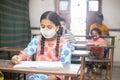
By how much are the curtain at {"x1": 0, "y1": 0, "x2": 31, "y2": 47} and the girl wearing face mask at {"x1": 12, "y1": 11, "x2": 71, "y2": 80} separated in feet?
9.38

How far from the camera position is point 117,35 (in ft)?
21.5

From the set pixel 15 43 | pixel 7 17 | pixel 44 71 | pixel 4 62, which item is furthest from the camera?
pixel 15 43

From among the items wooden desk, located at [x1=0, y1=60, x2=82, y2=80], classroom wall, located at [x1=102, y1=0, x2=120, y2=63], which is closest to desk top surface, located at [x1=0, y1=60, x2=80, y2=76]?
wooden desk, located at [x1=0, y1=60, x2=82, y2=80]

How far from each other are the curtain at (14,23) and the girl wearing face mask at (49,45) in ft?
9.38

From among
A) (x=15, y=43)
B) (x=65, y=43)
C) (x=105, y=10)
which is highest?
(x=105, y=10)

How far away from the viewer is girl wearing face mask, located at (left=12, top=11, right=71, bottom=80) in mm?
2016

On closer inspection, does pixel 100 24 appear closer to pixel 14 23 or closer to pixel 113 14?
pixel 113 14

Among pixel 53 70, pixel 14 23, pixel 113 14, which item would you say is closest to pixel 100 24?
pixel 113 14

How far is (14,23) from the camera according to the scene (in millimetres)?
5605

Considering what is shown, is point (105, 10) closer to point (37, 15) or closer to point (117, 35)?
point (117, 35)

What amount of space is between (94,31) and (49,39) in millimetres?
3236

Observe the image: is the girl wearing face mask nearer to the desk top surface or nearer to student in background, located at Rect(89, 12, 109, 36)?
the desk top surface

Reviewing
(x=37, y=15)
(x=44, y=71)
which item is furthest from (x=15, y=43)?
(x=44, y=71)

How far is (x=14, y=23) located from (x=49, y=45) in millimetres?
3685
